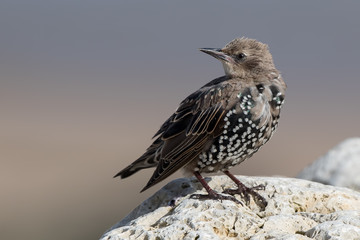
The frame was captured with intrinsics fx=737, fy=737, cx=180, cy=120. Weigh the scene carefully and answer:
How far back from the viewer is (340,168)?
9.77m

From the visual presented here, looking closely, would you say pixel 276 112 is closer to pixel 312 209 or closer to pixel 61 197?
pixel 312 209

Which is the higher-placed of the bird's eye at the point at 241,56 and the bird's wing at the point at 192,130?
the bird's eye at the point at 241,56

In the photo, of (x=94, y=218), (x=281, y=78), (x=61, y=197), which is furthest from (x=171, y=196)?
(x=61, y=197)

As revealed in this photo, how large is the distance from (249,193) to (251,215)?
81 cm

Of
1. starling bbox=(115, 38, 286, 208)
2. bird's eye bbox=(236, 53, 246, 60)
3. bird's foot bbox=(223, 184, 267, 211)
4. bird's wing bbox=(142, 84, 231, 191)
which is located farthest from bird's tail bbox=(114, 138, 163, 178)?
bird's eye bbox=(236, 53, 246, 60)

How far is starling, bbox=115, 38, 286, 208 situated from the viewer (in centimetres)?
800

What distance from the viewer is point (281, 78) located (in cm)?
861

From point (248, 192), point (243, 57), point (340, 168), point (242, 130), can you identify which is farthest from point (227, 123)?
point (340, 168)

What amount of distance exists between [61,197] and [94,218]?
4156 millimetres

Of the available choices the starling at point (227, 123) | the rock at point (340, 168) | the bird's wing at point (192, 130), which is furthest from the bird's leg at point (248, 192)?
the rock at point (340, 168)

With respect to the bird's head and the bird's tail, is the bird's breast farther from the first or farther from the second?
the bird's tail

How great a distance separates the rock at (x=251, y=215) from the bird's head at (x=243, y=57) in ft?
4.14

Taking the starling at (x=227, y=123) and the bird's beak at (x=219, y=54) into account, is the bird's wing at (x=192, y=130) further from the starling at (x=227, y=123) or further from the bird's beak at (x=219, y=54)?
the bird's beak at (x=219, y=54)

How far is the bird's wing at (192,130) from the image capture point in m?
8.09
